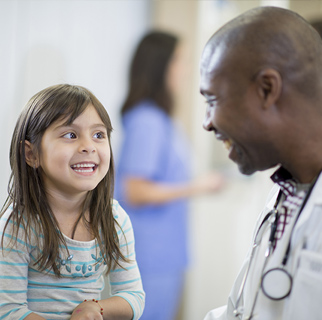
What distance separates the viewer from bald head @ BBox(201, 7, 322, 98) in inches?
30.0

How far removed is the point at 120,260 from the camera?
1.01m

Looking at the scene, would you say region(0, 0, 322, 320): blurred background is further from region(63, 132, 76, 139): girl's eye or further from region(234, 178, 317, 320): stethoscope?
region(234, 178, 317, 320): stethoscope

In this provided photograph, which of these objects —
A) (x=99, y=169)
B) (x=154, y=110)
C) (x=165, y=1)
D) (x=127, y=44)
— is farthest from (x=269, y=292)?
(x=165, y=1)

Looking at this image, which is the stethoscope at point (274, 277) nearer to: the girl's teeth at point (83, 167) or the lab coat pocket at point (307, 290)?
the lab coat pocket at point (307, 290)

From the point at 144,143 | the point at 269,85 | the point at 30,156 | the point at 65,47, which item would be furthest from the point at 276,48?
the point at 65,47

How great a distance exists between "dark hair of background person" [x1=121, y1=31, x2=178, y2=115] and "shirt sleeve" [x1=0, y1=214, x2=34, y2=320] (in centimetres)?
135

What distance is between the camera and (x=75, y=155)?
36.2 inches

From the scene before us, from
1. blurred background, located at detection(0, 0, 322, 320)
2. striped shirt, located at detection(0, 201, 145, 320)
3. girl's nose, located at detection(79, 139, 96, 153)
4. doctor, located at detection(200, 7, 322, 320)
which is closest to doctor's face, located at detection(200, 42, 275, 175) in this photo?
doctor, located at detection(200, 7, 322, 320)

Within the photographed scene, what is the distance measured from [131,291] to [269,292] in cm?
33

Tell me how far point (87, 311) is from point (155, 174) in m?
1.29

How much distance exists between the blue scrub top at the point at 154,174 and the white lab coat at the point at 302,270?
1.28m

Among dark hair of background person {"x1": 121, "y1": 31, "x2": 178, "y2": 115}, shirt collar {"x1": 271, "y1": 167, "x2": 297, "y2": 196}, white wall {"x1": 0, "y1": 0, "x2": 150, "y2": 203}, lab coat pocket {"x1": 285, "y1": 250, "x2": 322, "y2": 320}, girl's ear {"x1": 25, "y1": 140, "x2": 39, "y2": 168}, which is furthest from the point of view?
dark hair of background person {"x1": 121, "y1": 31, "x2": 178, "y2": 115}

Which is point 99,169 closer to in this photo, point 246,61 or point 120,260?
point 120,260

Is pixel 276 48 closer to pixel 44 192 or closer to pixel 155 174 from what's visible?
pixel 44 192
